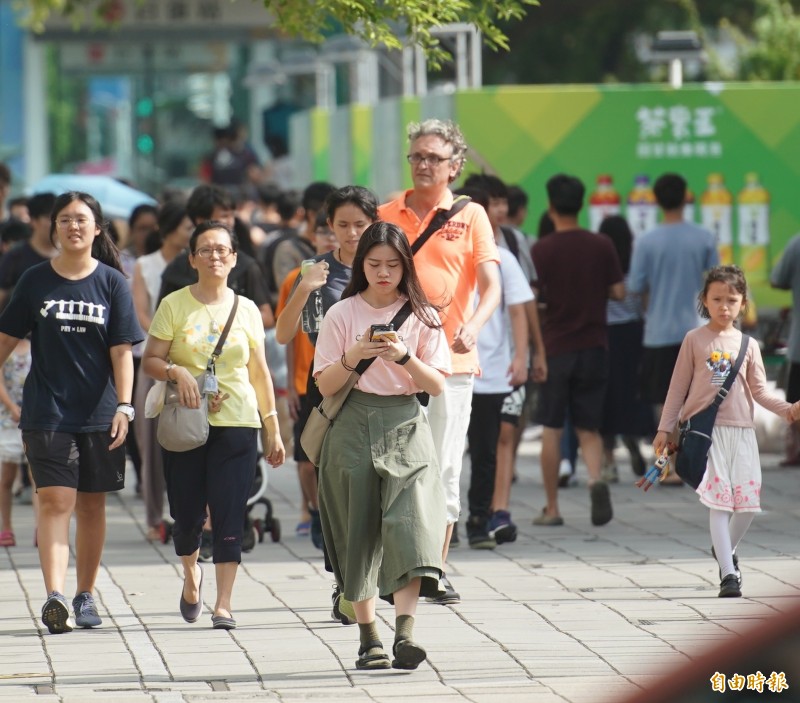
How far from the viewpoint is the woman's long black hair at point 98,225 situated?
7.51 metres

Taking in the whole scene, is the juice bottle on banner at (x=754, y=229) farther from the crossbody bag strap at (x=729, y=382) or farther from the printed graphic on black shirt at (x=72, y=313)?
the printed graphic on black shirt at (x=72, y=313)

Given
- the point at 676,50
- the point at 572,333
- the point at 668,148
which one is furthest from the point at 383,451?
the point at 676,50

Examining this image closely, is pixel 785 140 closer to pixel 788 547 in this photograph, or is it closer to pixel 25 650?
pixel 788 547

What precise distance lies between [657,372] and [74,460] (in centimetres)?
558

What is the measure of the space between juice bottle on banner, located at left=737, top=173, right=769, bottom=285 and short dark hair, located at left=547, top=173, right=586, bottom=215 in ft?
12.8

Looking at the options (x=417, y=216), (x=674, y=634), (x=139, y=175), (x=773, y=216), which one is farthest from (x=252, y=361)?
(x=139, y=175)

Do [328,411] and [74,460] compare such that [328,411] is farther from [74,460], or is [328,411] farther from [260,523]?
[260,523]

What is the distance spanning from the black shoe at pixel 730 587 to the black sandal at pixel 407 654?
2.03 meters

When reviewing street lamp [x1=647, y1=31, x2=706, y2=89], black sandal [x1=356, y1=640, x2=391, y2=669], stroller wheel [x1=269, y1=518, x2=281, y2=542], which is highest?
street lamp [x1=647, y1=31, x2=706, y2=89]

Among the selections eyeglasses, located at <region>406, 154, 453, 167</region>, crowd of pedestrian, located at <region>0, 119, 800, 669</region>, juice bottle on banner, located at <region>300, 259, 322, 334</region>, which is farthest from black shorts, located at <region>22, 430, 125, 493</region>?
eyeglasses, located at <region>406, 154, 453, 167</region>

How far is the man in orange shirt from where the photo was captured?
25.4ft

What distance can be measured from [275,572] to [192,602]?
1497 mm

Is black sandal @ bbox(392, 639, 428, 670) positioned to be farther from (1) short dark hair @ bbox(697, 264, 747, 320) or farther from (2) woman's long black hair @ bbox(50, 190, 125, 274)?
(1) short dark hair @ bbox(697, 264, 747, 320)

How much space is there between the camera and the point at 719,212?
14234 mm
